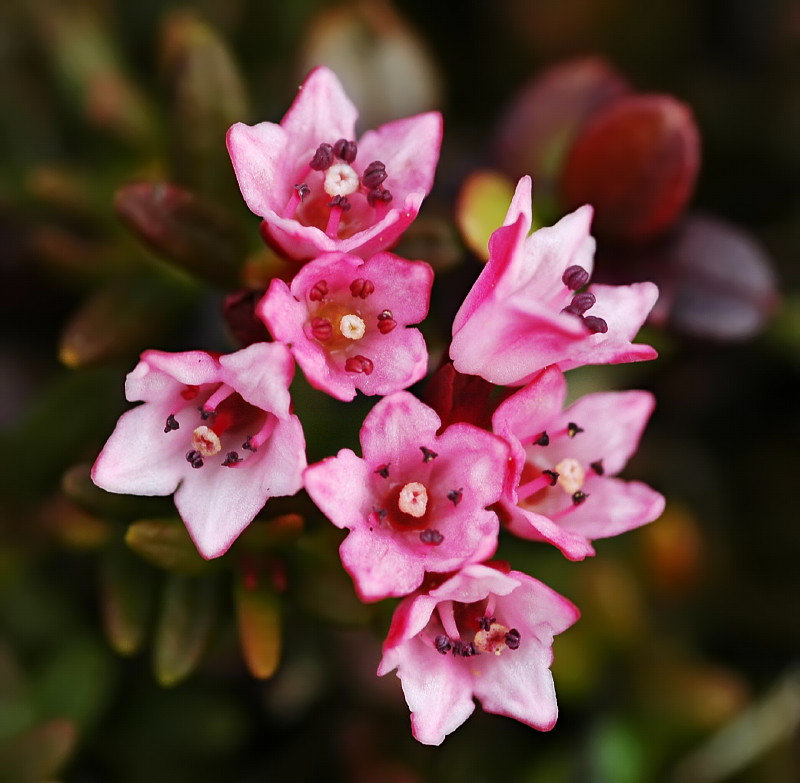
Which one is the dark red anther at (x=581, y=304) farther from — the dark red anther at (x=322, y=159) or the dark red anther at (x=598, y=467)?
the dark red anther at (x=322, y=159)

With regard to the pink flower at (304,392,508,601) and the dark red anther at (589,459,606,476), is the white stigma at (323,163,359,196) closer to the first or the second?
the pink flower at (304,392,508,601)

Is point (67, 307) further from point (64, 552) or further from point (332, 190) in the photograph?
point (332, 190)

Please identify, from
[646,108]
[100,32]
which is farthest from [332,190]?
[100,32]

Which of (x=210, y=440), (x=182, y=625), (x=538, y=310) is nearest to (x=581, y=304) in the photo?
(x=538, y=310)

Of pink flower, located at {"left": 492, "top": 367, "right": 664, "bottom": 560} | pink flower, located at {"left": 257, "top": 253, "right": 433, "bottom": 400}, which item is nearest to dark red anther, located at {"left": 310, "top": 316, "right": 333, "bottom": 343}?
pink flower, located at {"left": 257, "top": 253, "right": 433, "bottom": 400}

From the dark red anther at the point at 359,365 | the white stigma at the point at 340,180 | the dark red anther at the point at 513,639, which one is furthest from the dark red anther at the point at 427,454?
the white stigma at the point at 340,180

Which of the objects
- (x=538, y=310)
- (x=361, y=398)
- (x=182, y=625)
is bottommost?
(x=182, y=625)

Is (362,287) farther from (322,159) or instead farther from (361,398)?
(361,398)

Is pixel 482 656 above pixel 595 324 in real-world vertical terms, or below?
below
